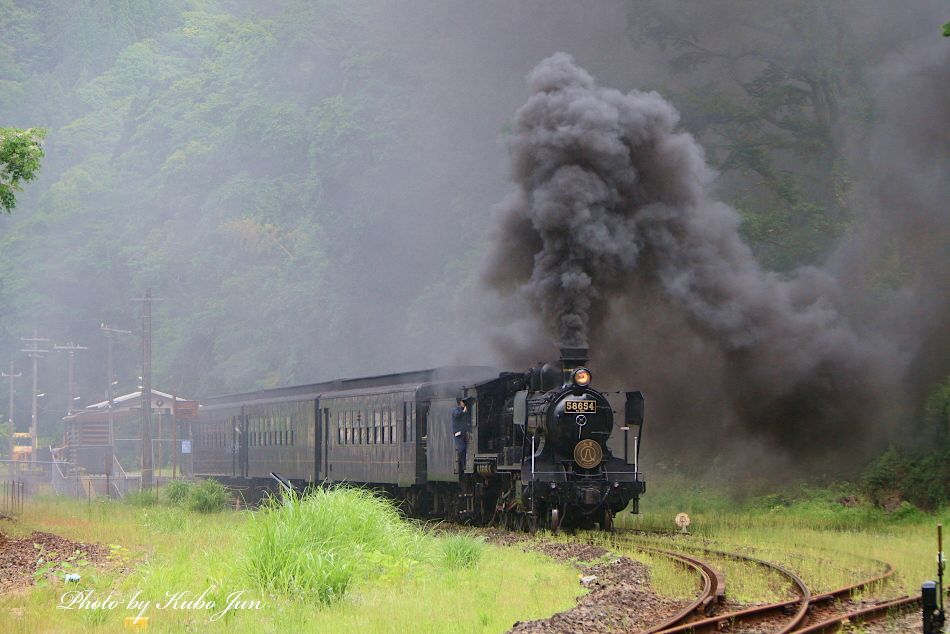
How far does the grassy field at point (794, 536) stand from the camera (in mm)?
12289

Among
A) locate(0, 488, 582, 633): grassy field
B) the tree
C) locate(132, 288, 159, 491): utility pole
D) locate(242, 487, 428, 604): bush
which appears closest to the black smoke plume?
locate(242, 487, 428, 604): bush

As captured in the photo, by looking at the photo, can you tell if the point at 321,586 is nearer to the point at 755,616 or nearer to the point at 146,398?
the point at 755,616

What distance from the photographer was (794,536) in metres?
17.4

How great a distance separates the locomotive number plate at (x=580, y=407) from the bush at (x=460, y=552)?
364 cm

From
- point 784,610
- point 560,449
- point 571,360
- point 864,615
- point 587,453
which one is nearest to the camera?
point 864,615

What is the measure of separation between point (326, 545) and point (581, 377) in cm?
598

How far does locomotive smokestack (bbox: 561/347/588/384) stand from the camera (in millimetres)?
17656

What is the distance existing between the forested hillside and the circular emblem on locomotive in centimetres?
847

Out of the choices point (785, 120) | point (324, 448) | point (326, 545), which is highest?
point (785, 120)

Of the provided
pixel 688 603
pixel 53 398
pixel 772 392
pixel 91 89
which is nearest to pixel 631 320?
pixel 772 392

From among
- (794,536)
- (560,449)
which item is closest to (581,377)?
(560,449)

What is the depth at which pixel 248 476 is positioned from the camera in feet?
110

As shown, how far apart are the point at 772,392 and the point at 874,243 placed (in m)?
5.17

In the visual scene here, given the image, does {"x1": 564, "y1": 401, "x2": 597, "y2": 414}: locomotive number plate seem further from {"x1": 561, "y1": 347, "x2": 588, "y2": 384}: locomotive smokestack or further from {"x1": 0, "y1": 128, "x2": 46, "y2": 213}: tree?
{"x1": 0, "y1": 128, "x2": 46, "y2": 213}: tree
